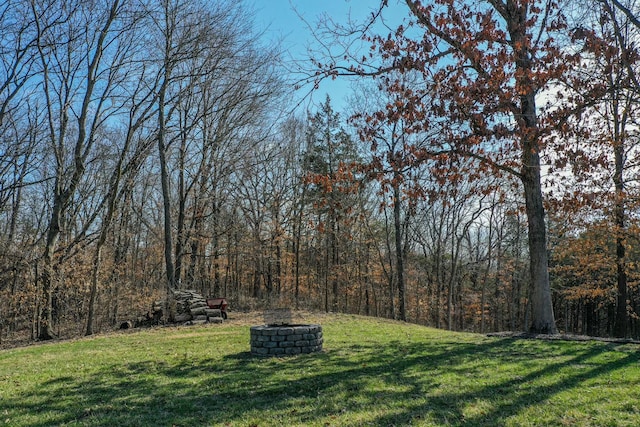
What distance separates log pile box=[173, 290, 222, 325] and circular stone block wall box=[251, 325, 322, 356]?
22.2 ft

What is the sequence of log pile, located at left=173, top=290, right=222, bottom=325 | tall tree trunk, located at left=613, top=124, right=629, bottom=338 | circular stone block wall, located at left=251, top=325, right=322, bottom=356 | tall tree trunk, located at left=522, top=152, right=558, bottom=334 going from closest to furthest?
circular stone block wall, located at left=251, top=325, right=322, bottom=356
tall tree trunk, located at left=522, top=152, right=558, bottom=334
tall tree trunk, located at left=613, top=124, right=629, bottom=338
log pile, located at left=173, top=290, right=222, bottom=325

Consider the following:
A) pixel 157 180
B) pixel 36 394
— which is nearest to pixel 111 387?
pixel 36 394

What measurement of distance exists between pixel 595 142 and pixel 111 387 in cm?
1074

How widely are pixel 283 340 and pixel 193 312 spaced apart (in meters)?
7.51

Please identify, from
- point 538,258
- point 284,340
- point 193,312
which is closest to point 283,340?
point 284,340

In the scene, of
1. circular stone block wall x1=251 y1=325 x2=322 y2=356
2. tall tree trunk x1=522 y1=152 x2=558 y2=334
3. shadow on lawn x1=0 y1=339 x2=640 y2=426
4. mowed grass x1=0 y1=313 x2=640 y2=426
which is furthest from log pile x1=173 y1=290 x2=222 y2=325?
tall tree trunk x1=522 y1=152 x2=558 y2=334

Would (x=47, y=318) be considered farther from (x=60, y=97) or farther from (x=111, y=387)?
(x=111, y=387)

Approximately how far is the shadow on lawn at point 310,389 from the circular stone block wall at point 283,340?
0.85ft

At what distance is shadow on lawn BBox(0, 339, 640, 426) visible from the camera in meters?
4.50

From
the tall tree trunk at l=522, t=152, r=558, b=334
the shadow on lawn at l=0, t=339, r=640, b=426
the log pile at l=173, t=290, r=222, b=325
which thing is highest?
the tall tree trunk at l=522, t=152, r=558, b=334

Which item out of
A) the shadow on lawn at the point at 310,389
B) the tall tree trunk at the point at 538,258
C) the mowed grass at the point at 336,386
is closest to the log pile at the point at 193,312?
the mowed grass at the point at 336,386

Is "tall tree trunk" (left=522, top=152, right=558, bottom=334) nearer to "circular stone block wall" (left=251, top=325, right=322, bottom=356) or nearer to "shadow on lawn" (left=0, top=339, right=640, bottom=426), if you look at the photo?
"shadow on lawn" (left=0, top=339, right=640, bottom=426)

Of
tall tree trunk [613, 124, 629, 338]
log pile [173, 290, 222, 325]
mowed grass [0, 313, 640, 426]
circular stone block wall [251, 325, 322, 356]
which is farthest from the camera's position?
log pile [173, 290, 222, 325]

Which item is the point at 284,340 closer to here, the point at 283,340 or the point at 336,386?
the point at 283,340
